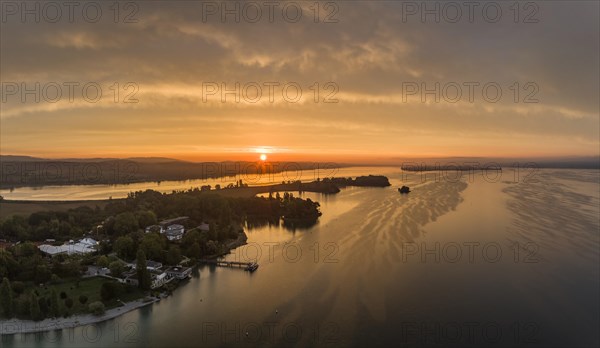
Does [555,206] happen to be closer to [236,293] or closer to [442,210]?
[442,210]

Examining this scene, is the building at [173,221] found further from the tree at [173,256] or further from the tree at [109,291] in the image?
the tree at [109,291]

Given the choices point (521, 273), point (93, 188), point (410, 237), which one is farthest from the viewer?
point (93, 188)

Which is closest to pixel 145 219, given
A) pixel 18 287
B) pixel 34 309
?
pixel 18 287

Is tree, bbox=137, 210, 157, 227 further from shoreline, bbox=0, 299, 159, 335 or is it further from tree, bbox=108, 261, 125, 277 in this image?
shoreline, bbox=0, 299, 159, 335

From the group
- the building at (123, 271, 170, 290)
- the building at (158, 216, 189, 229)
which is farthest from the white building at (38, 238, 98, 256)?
the building at (158, 216, 189, 229)

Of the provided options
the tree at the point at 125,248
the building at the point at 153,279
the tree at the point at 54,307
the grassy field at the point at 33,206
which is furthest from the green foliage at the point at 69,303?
the grassy field at the point at 33,206

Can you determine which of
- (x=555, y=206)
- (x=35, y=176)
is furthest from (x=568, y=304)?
(x=35, y=176)
